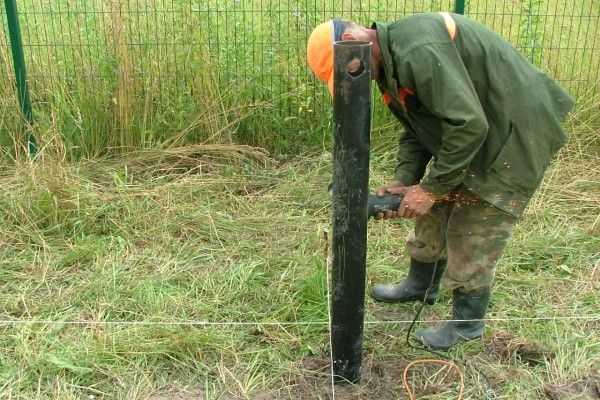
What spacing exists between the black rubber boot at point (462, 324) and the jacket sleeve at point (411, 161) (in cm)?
59

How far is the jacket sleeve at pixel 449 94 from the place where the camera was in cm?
246

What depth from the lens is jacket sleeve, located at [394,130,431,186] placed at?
10.7ft

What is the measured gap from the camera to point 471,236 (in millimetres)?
2943

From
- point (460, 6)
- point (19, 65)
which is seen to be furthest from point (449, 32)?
point (19, 65)

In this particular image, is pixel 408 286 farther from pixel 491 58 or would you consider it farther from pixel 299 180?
pixel 299 180

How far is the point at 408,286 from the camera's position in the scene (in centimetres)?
352

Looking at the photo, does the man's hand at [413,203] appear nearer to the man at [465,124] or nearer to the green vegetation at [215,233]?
the man at [465,124]

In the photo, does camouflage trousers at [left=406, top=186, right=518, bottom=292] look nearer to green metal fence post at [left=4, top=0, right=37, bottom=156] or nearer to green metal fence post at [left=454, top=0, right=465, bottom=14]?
green metal fence post at [left=454, top=0, right=465, bottom=14]

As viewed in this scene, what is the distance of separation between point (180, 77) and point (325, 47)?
3.08 metres

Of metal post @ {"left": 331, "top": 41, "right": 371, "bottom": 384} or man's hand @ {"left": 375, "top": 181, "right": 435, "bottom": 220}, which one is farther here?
man's hand @ {"left": 375, "top": 181, "right": 435, "bottom": 220}

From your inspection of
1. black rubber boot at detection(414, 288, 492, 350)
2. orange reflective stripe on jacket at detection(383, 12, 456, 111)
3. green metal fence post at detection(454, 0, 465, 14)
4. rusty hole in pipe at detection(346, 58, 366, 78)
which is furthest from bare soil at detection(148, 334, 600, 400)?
green metal fence post at detection(454, 0, 465, 14)

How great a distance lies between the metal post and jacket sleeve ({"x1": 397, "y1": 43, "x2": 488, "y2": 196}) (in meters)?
0.29

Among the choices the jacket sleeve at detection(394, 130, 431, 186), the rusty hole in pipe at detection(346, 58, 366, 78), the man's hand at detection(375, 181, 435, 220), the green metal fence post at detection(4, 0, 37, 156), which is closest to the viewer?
the rusty hole in pipe at detection(346, 58, 366, 78)

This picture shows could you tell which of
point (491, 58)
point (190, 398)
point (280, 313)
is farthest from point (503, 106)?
point (190, 398)
